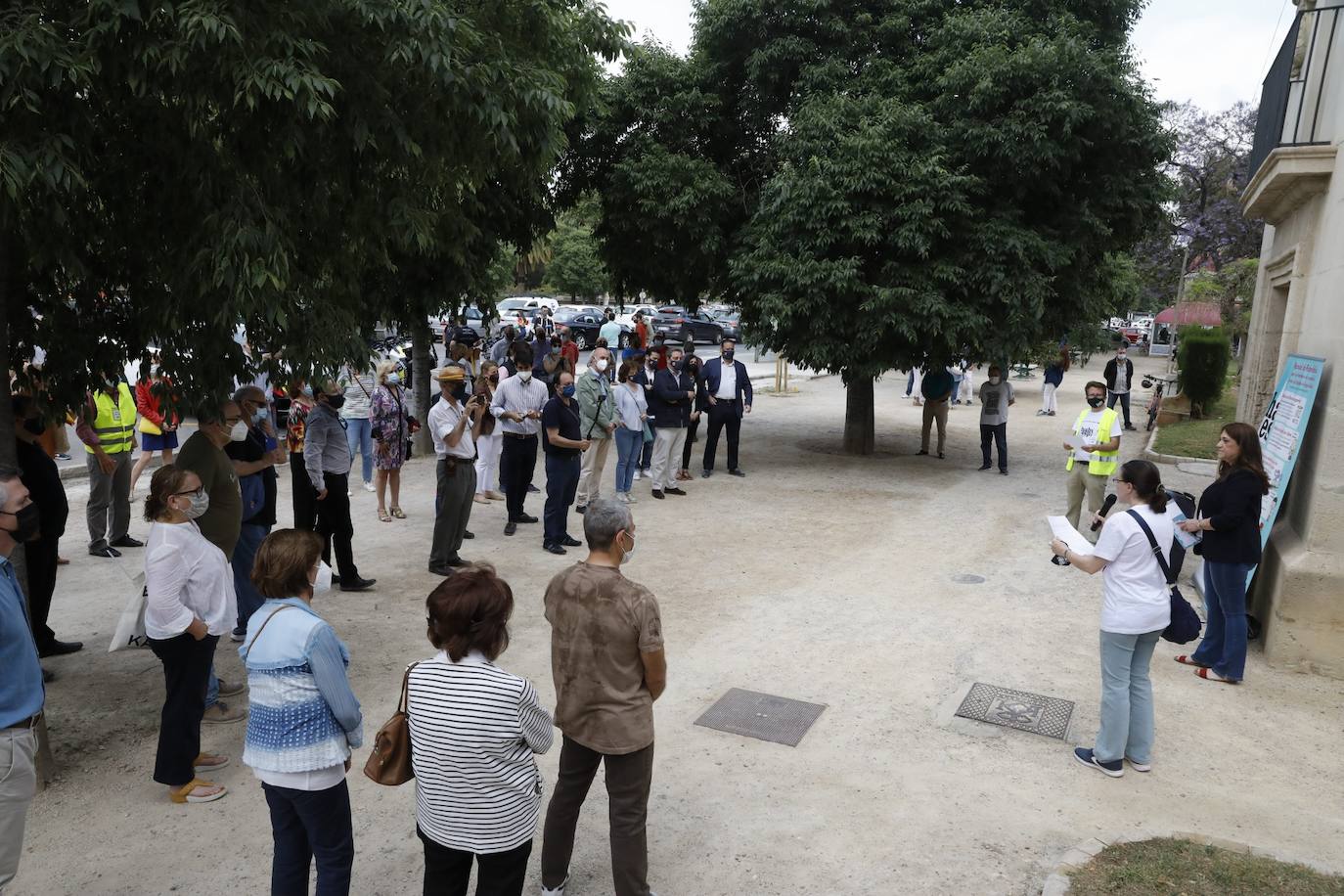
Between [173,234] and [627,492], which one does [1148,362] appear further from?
[173,234]

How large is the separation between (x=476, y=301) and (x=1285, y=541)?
9079mm

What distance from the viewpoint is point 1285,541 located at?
7.07 m

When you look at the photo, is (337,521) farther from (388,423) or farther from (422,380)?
(422,380)

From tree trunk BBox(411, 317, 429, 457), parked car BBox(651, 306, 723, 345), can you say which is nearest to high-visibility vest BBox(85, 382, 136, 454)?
tree trunk BBox(411, 317, 429, 457)

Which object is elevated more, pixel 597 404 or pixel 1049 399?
pixel 597 404

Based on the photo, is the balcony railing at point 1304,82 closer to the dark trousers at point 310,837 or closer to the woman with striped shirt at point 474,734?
the woman with striped shirt at point 474,734

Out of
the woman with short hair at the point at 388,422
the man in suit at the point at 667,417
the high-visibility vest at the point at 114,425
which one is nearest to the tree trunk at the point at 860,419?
the man in suit at the point at 667,417

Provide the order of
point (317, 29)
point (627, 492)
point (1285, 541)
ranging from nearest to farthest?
point (317, 29)
point (1285, 541)
point (627, 492)

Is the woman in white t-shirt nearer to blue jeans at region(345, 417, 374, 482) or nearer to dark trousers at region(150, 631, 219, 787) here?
dark trousers at region(150, 631, 219, 787)

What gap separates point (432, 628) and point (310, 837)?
1012mm

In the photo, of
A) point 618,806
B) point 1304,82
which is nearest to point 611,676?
point 618,806

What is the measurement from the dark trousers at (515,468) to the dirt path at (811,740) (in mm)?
352

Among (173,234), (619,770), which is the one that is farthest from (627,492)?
(619,770)

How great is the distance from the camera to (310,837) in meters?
3.32
